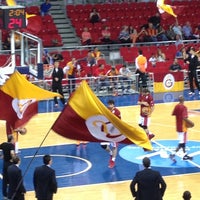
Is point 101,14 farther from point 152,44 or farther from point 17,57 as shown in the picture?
point 17,57

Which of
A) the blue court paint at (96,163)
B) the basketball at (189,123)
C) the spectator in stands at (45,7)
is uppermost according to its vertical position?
the spectator in stands at (45,7)

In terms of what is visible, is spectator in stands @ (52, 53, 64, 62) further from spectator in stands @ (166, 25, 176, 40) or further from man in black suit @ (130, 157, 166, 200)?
man in black suit @ (130, 157, 166, 200)

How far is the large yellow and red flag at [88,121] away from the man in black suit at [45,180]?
94cm

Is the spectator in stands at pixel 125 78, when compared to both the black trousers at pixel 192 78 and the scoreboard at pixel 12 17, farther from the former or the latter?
the scoreboard at pixel 12 17

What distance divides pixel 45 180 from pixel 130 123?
9572 mm

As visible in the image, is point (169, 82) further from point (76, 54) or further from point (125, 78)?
point (76, 54)

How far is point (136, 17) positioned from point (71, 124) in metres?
22.0

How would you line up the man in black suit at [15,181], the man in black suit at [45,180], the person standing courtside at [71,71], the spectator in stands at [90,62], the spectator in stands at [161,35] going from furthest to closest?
the spectator in stands at [161,35]
the spectator in stands at [90,62]
the person standing courtside at [71,71]
the man in black suit at [15,181]
the man in black suit at [45,180]

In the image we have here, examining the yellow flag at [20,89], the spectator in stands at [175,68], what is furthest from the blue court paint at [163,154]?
the spectator in stands at [175,68]

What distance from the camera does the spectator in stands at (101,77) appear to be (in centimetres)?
2538

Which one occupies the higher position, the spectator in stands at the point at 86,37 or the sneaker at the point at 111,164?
the spectator in stands at the point at 86,37

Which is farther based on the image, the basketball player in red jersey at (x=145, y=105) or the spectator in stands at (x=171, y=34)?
the spectator in stands at (x=171, y=34)

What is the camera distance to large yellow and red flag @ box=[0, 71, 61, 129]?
41.5ft

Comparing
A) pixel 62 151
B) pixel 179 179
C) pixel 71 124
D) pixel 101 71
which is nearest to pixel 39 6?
pixel 101 71
